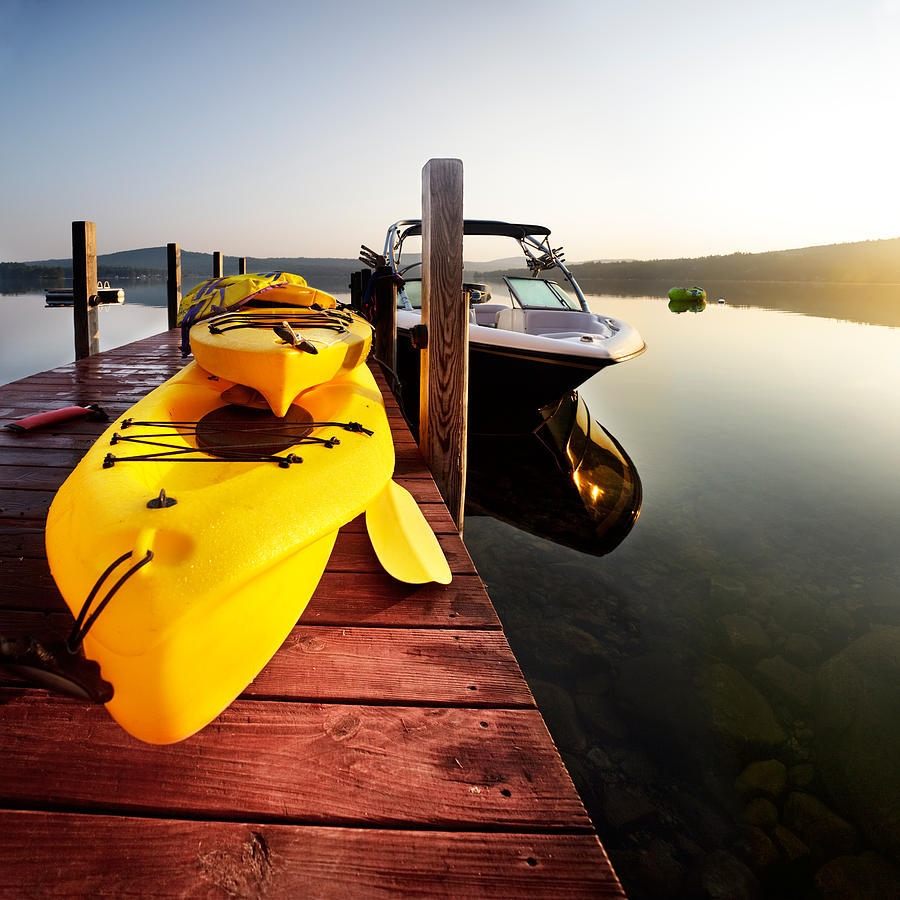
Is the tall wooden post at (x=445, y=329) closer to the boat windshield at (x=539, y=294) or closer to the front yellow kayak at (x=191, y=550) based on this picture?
the front yellow kayak at (x=191, y=550)

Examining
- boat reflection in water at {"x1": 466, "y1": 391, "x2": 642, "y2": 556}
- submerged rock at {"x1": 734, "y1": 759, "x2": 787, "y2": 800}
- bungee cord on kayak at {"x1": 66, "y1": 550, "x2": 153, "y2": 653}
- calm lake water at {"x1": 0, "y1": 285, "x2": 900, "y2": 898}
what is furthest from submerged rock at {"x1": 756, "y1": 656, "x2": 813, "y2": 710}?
bungee cord on kayak at {"x1": 66, "y1": 550, "x2": 153, "y2": 653}

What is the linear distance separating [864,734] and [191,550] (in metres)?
3.24

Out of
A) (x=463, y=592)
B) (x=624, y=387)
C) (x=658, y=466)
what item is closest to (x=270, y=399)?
(x=463, y=592)

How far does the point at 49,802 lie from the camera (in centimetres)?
111

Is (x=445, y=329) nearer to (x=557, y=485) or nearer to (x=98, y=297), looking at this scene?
(x=557, y=485)

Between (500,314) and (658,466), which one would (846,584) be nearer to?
(658,466)

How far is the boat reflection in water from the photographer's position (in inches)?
190

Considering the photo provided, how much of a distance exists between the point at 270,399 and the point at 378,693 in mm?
1368

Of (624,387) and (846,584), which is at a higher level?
(624,387)

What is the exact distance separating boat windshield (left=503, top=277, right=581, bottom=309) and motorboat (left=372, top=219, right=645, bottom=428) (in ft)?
0.05

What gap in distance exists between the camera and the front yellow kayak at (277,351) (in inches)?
90.2

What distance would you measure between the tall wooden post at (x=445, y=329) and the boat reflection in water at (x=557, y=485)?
168 centimetres

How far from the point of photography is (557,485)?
18.4 feet

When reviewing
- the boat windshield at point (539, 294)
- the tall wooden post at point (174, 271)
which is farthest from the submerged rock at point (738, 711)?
the tall wooden post at point (174, 271)
